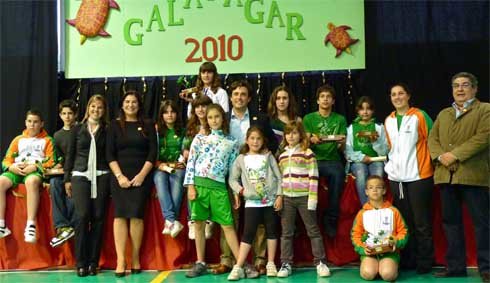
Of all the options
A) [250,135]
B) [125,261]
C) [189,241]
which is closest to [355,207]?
[250,135]

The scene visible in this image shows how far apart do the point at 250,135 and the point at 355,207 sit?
120cm

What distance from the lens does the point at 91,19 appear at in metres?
6.44

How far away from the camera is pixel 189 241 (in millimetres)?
4527

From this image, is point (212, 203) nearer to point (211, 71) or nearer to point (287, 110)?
point (287, 110)

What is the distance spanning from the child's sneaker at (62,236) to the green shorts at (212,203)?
4.01ft

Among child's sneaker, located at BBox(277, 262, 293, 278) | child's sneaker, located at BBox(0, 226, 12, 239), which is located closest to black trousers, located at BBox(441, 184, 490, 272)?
child's sneaker, located at BBox(277, 262, 293, 278)

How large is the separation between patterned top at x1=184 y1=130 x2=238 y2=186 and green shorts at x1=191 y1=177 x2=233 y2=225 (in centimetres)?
6

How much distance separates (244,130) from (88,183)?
4.74 ft

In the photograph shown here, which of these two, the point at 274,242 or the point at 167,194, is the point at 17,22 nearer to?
the point at 167,194

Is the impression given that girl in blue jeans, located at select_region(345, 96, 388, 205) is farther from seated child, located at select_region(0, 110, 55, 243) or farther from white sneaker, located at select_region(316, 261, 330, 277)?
seated child, located at select_region(0, 110, 55, 243)

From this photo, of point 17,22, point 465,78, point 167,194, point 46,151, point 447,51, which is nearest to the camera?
point 465,78

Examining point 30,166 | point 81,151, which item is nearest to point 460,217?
point 81,151

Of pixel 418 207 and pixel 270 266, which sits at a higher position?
pixel 418 207

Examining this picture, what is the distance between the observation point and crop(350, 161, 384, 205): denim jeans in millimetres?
4380
